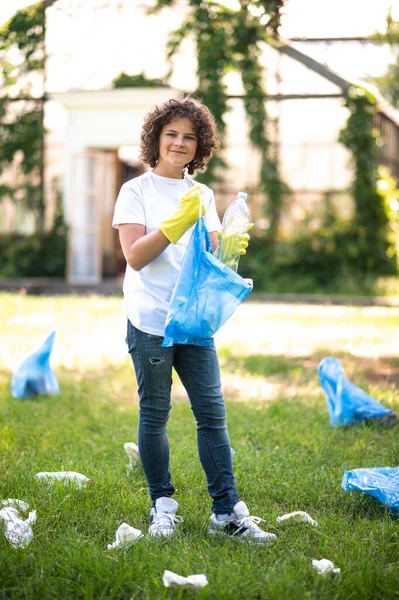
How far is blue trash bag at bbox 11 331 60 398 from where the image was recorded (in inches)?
217

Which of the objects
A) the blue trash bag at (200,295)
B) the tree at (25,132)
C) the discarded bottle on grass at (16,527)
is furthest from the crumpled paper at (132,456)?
the tree at (25,132)

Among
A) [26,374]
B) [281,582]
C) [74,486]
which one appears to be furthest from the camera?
[26,374]

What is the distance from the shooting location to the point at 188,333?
290 centimetres

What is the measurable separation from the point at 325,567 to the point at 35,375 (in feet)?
10.9

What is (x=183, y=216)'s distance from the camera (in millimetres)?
2848

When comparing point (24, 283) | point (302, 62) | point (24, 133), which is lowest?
point (24, 283)

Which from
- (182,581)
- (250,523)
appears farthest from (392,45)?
(182,581)

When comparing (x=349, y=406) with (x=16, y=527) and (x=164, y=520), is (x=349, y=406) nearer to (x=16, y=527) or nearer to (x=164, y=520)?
(x=164, y=520)

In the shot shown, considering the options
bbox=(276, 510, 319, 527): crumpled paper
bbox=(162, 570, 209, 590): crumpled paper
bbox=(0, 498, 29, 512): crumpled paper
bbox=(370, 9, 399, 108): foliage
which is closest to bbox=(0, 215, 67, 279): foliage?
bbox=(370, 9, 399, 108): foliage

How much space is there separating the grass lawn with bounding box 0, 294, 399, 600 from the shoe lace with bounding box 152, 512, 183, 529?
5 centimetres

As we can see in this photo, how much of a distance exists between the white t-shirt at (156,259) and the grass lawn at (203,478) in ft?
2.57

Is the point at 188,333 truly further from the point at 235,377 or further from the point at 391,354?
the point at 391,354

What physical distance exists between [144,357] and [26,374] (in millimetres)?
2713

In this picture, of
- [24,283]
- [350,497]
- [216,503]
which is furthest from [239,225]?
[24,283]
